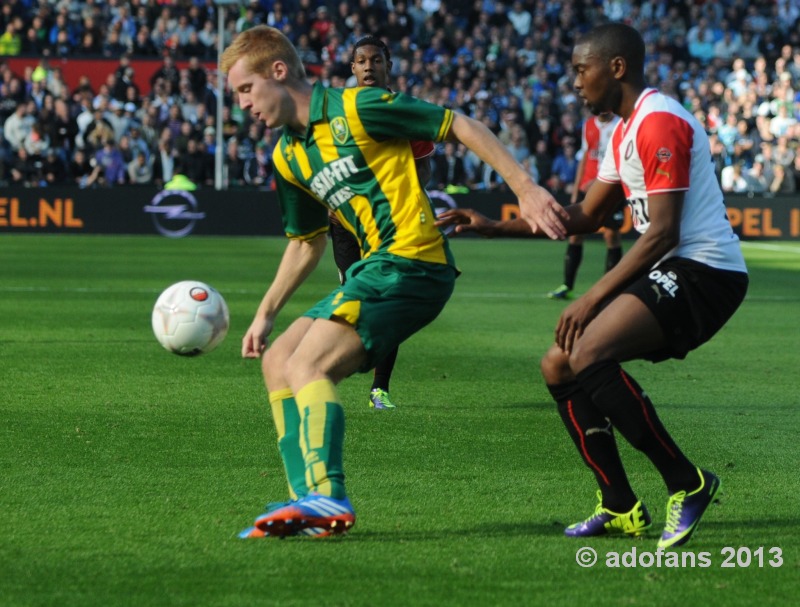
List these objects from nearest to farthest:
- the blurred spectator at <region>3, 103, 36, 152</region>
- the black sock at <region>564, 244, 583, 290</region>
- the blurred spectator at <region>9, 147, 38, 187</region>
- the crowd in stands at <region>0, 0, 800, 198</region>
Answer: the black sock at <region>564, 244, 583, 290</region> < the blurred spectator at <region>9, 147, 38, 187</region> < the blurred spectator at <region>3, 103, 36, 152</region> < the crowd in stands at <region>0, 0, 800, 198</region>

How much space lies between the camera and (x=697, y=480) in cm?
517

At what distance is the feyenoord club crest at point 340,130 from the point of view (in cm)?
519

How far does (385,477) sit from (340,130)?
6.33ft

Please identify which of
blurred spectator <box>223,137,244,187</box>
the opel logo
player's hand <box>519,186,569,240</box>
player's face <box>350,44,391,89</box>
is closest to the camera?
player's hand <box>519,186,569,240</box>

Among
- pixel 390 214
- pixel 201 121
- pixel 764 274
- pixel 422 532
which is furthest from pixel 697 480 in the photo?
pixel 201 121

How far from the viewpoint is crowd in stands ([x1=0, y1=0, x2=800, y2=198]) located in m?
30.0

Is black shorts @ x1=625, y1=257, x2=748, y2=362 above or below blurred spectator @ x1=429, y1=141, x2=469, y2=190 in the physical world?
above

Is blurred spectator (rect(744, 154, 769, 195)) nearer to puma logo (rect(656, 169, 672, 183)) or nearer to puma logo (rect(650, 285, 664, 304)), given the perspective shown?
puma logo (rect(650, 285, 664, 304))

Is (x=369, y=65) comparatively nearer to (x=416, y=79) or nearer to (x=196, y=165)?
(x=196, y=165)

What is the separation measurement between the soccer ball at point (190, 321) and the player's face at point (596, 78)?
256 centimetres

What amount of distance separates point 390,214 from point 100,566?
1637 millimetres

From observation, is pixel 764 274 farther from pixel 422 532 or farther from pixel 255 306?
pixel 422 532

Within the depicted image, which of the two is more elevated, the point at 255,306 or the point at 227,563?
the point at 227,563

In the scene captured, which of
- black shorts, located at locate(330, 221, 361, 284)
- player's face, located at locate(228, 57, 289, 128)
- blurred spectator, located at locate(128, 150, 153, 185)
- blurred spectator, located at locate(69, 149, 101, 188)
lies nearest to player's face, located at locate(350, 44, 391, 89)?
black shorts, located at locate(330, 221, 361, 284)
